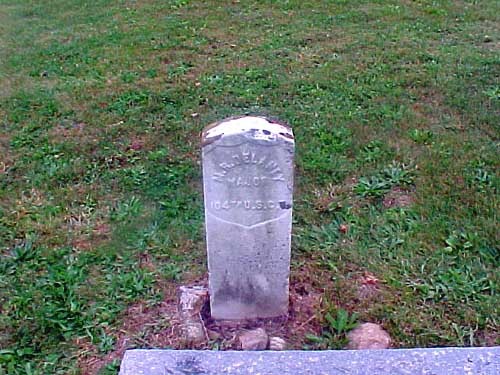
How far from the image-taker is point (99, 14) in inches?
361

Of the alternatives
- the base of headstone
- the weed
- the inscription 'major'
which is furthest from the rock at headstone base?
the inscription 'major'

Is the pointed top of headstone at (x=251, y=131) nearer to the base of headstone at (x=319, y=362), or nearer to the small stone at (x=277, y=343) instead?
the base of headstone at (x=319, y=362)

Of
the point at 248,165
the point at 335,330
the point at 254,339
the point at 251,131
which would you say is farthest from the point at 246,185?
the point at 335,330

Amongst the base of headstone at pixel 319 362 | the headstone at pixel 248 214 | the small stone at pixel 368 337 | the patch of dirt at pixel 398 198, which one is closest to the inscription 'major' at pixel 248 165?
the headstone at pixel 248 214

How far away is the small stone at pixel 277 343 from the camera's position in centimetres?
282

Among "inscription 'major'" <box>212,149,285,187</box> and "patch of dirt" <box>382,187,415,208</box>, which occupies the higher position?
"inscription 'major'" <box>212,149,285,187</box>

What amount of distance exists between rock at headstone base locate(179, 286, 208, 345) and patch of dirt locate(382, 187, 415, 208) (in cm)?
137

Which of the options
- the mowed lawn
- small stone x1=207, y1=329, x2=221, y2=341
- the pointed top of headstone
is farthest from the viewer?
the mowed lawn

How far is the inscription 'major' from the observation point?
2539 millimetres

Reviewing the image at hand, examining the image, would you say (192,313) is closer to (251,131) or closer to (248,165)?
(248,165)

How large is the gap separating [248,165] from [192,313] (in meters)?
0.88

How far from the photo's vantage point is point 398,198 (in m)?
3.98

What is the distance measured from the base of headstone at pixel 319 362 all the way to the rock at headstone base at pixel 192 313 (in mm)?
657

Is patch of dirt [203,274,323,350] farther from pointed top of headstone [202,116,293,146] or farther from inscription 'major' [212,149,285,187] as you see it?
pointed top of headstone [202,116,293,146]
